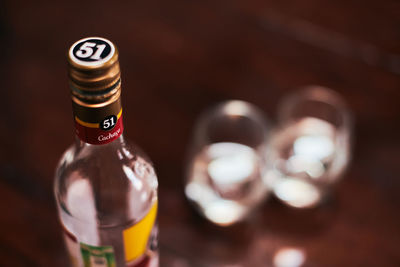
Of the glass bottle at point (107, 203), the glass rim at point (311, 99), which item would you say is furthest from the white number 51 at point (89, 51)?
the glass rim at point (311, 99)

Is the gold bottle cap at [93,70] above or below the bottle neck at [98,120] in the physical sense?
above

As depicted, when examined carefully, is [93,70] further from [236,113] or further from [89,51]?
[236,113]

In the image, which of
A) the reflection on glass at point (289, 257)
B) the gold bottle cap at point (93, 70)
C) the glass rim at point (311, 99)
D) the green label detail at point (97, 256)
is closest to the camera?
the gold bottle cap at point (93, 70)

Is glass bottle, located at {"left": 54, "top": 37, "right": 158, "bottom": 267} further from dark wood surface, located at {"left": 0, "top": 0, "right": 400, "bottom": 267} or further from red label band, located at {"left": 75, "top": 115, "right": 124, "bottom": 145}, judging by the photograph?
dark wood surface, located at {"left": 0, "top": 0, "right": 400, "bottom": 267}

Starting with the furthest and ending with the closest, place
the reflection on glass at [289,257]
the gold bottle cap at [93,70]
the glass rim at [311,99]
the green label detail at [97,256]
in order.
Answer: the glass rim at [311,99] < the reflection on glass at [289,257] < the green label detail at [97,256] < the gold bottle cap at [93,70]

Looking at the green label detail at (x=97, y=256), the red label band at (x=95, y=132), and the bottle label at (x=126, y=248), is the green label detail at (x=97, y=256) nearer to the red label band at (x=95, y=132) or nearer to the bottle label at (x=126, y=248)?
the bottle label at (x=126, y=248)

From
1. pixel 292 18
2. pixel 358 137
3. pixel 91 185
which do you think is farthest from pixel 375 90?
pixel 91 185

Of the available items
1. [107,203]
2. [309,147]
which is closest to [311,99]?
[309,147]
